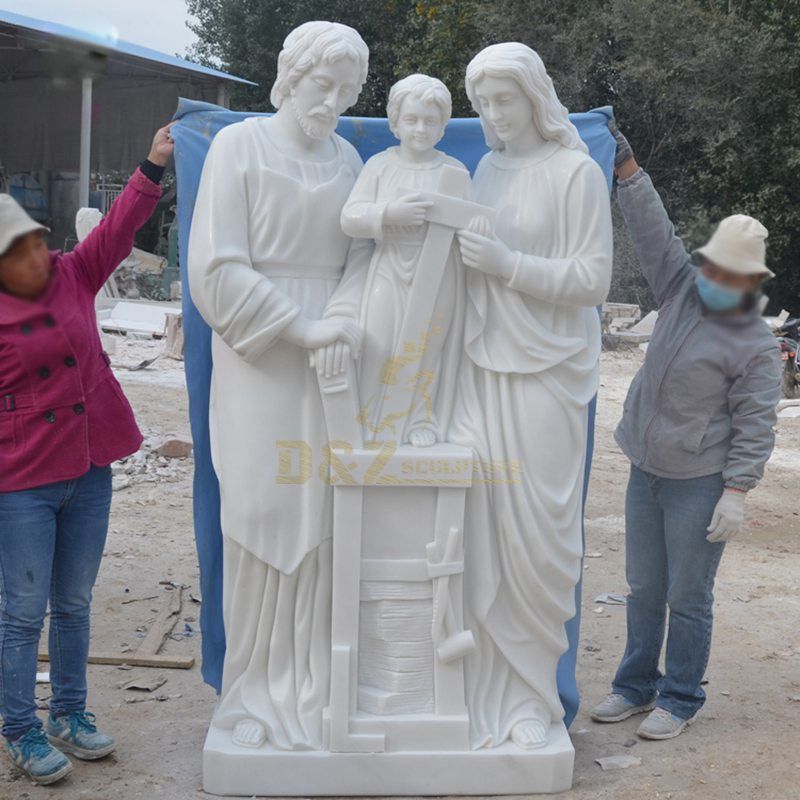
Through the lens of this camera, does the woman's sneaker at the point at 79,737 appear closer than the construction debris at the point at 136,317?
Yes

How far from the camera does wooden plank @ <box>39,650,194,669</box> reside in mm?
4527

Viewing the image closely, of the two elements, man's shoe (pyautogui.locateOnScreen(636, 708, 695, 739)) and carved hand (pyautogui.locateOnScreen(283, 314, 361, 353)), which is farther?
man's shoe (pyautogui.locateOnScreen(636, 708, 695, 739))

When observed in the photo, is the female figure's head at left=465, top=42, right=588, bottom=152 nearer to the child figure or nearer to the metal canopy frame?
the child figure

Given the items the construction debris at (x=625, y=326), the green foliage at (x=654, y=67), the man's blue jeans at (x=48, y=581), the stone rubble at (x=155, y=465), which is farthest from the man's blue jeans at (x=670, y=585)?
the construction debris at (x=625, y=326)

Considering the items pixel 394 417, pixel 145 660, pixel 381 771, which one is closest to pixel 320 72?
pixel 394 417

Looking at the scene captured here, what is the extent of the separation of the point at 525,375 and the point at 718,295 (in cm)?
132

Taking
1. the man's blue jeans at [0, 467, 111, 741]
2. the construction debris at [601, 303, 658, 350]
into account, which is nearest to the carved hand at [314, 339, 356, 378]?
the man's blue jeans at [0, 467, 111, 741]

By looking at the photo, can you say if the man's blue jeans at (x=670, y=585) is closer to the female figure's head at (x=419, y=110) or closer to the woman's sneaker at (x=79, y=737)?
the female figure's head at (x=419, y=110)

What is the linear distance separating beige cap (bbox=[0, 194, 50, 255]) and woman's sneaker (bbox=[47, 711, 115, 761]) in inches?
104

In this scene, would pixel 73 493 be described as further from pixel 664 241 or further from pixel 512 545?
pixel 664 241

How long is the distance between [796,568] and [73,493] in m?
4.41

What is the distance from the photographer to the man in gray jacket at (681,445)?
11.8ft

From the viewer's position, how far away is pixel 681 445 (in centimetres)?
365

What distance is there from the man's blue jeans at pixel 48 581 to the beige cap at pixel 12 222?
2.03 m
